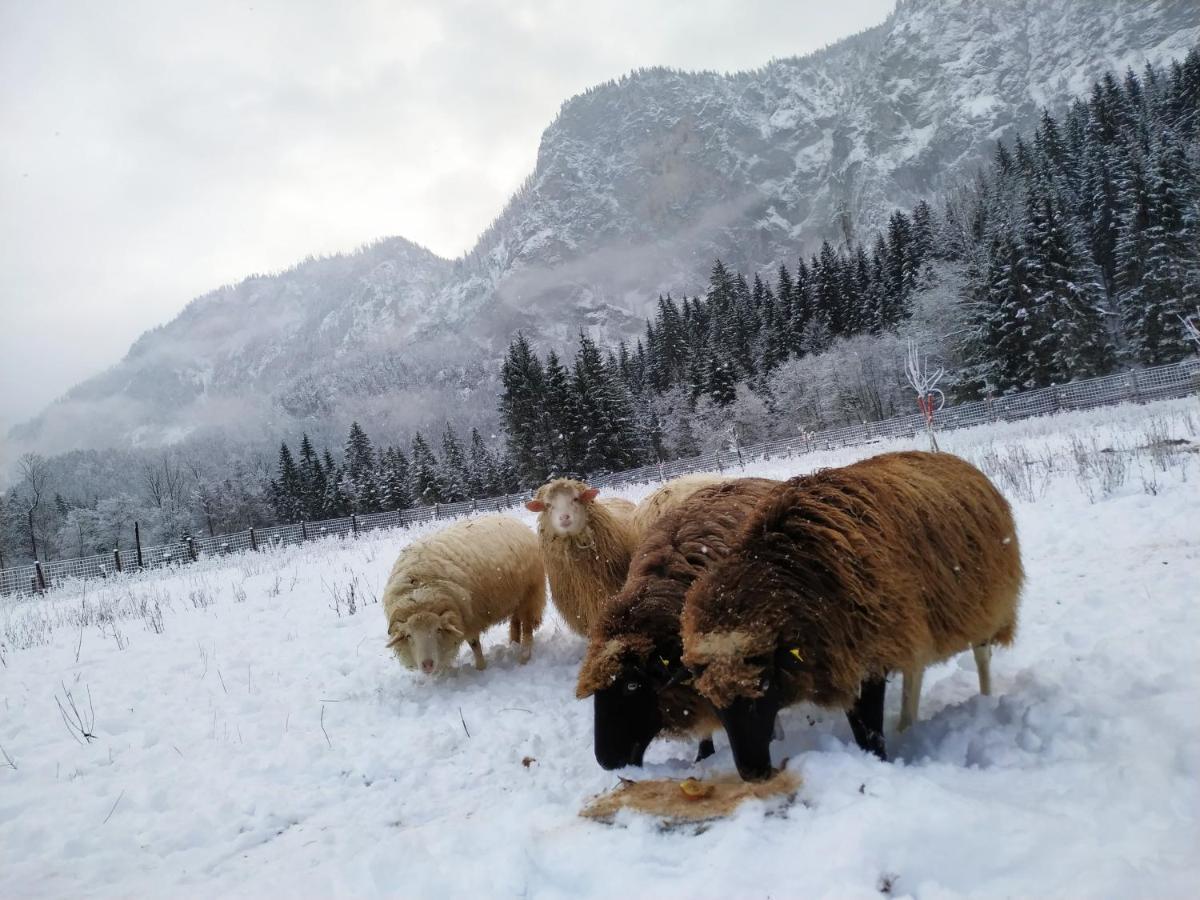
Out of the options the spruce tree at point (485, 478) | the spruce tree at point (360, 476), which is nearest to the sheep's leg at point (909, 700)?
the spruce tree at point (485, 478)

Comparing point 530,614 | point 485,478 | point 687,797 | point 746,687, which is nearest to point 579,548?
point 530,614

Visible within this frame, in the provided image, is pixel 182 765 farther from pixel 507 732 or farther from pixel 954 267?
pixel 954 267

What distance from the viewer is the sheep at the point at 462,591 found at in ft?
22.3

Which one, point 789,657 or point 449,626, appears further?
point 449,626

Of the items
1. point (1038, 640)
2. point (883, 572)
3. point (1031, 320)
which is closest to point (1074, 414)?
point (1031, 320)

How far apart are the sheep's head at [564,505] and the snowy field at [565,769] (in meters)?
1.73

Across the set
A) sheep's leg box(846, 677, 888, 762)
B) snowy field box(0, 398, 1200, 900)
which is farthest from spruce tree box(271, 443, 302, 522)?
sheep's leg box(846, 677, 888, 762)

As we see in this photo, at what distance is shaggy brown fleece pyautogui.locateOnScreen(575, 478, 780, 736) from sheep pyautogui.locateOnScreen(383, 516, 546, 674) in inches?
121

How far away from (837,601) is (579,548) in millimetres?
3709

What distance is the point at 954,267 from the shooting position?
4872cm

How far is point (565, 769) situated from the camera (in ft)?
14.9

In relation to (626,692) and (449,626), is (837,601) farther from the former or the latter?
(449,626)

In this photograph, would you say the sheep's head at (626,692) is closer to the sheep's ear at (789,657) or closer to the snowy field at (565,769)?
the snowy field at (565,769)

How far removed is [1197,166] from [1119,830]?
177ft
